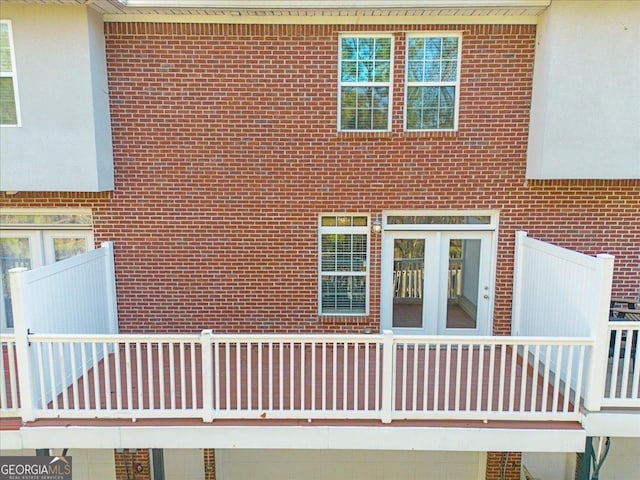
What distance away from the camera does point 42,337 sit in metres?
4.07

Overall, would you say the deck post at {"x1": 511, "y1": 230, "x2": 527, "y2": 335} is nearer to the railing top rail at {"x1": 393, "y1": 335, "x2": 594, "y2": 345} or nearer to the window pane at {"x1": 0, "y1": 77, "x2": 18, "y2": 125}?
the railing top rail at {"x1": 393, "y1": 335, "x2": 594, "y2": 345}

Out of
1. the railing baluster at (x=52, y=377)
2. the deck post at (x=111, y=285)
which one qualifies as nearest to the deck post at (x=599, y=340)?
the railing baluster at (x=52, y=377)

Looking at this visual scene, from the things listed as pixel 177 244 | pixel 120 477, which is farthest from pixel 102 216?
pixel 120 477

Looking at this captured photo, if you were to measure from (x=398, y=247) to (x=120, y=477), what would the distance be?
16.3 feet

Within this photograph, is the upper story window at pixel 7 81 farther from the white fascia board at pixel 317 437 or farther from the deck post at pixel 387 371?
the deck post at pixel 387 371

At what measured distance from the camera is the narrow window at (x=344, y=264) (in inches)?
225

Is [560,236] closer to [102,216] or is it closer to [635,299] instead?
[635,299]

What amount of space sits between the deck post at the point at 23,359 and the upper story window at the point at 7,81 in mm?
2239

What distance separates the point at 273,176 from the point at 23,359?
3.32 m

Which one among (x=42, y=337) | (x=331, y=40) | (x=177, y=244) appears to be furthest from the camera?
(x=177, y=244)

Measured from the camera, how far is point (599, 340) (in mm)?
4023

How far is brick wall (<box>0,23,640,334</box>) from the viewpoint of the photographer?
17.5 feet

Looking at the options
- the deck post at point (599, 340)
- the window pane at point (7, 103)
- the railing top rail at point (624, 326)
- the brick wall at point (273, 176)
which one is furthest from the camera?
the brick wall at point (273, 176)

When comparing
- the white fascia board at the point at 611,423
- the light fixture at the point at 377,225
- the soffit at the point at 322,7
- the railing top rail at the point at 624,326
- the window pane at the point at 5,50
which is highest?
the soffit at the point at 322,7
